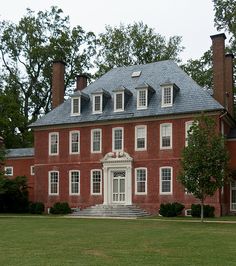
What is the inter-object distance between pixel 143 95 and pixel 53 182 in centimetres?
977

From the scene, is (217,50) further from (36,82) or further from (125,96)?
(36,82)

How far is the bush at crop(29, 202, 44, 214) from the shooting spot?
38.4 meters

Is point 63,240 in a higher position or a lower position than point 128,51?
lower

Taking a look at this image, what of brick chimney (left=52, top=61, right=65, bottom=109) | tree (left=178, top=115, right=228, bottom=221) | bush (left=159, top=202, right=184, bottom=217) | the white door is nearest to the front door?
bush (left=159, top=202, right=184, bottom=217)

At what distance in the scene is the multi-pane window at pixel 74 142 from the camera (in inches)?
1521

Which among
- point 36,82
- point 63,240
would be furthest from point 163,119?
point 36,82

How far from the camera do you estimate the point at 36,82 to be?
55.2 m

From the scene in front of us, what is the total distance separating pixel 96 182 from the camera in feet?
123

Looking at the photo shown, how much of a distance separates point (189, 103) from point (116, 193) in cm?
832

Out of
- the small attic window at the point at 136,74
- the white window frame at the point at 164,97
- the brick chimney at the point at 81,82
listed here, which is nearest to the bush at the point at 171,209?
the white window frame at the point at 164,97

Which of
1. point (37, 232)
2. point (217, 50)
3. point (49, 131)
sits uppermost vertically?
point (217, 50)

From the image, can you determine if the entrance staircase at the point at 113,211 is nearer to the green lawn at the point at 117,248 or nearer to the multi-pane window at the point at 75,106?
the multi-pane window at the point at 75,106

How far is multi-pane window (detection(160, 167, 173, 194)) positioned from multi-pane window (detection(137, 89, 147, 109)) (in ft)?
15.8

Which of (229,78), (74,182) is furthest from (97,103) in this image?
(229,78)
